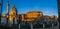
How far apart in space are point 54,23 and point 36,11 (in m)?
0.77

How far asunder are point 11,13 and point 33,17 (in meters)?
0.81

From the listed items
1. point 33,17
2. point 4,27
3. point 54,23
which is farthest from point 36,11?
point 4,27

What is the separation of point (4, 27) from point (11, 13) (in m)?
0.61

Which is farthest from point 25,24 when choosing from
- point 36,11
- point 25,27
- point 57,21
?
point 57,21

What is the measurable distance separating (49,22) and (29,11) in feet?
2.70

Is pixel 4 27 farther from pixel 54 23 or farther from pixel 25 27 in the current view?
pixel 54 23

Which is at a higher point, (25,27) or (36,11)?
(36,11)

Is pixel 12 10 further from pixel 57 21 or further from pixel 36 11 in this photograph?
pixel 57 21

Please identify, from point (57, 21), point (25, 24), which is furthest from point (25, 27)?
point (57, 21)

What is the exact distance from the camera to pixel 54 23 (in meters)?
7.84

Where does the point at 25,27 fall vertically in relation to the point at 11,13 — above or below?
below

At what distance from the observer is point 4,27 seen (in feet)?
25.0

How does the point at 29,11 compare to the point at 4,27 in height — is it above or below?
above

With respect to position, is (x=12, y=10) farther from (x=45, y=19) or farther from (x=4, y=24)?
(x=45, y=19)
